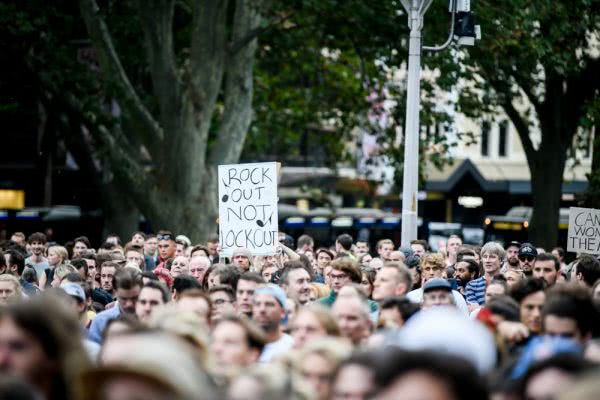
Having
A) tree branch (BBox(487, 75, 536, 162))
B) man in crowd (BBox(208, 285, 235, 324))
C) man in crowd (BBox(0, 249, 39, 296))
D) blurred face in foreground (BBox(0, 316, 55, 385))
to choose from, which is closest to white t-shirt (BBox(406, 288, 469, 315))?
man in crowd (BBox(208, 285, 235, 324))

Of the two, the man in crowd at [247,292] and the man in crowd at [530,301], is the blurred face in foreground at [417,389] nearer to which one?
the man in crowd at [530,301]

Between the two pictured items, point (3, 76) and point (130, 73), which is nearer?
point (3, 76)

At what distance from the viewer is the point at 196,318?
7254 mm

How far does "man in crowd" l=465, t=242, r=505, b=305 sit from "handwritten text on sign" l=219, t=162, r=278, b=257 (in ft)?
7.10

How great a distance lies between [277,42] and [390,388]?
82.3 feet

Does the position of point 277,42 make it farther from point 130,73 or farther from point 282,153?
point 282,153

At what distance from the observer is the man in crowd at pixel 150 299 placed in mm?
9297

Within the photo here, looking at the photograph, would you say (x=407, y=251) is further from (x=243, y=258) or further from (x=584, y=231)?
(x=243, y=258)

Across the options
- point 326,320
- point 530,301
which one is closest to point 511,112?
point 530,301

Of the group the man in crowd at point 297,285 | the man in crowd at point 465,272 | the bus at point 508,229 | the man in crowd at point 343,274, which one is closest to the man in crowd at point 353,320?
the man in crowd at point 297,285

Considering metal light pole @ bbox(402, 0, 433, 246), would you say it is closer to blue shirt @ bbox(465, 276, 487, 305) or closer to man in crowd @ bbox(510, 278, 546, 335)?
blue shirt @ bbox(465, 276, 487, 305)

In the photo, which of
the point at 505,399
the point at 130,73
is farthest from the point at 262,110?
the point at 505,399

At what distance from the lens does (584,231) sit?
16.4 m

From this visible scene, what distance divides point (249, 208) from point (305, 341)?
743 centimetres
